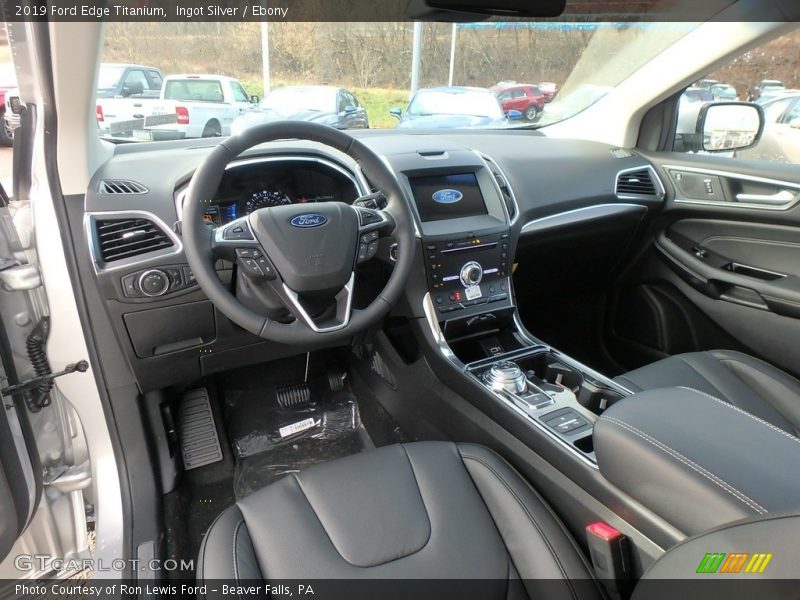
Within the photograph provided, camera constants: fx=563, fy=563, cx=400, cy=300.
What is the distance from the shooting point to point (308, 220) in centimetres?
142

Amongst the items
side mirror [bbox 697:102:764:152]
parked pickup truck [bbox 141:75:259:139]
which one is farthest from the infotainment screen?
side mirror [bbox 697:102:764:152]

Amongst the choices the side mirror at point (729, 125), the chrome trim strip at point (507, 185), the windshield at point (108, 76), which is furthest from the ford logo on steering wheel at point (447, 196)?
the side mirror at point (729, 125)

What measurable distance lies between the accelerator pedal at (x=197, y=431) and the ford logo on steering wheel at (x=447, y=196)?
3.93 feet

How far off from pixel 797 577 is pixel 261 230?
1.19m

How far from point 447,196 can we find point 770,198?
1345 millimetres

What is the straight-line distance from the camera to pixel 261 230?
138cm

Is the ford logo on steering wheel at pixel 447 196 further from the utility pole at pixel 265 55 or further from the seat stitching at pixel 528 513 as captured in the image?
the seat stitching at pixel 528 513

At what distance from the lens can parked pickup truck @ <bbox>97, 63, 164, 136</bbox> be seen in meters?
1.65

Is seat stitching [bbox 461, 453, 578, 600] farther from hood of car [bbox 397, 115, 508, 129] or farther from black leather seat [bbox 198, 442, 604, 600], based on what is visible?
hood of car [bbox 397, 115, 508, 129]

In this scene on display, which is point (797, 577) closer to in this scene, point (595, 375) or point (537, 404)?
point (537, 404)

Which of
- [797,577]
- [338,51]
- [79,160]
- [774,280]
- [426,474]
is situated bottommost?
[426,474]

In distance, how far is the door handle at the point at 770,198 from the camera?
2213 mm

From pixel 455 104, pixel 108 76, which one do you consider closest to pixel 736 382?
pixel 455 104

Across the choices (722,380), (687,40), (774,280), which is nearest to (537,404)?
(722,380)
